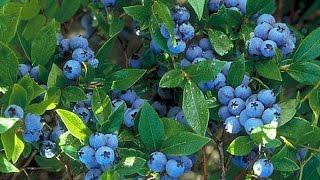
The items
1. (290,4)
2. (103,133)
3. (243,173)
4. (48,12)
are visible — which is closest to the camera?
(103,133)

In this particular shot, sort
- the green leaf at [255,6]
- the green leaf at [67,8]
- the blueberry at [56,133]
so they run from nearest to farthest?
the blueberry at [56,133] < the green leaf at [255,6] < the green leaf at [67,8]

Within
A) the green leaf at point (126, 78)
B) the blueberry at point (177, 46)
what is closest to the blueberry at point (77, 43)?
the green leaf at point (126, 78)

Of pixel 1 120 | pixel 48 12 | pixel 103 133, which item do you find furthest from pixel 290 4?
pixel 1 120

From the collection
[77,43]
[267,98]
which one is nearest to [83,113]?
[77,43]

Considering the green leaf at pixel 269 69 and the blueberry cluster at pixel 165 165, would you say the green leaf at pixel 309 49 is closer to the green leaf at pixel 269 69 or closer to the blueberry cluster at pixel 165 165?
the green leaf at pixel 269 69

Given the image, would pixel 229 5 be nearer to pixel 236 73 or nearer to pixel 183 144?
pixel 236 73

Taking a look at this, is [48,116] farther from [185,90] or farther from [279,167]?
[279,167]

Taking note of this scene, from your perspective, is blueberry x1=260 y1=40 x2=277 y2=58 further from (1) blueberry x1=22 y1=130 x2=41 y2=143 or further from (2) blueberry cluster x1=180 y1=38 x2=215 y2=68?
(1) blueberry x1=22 y1=130 x2=41 y2=143
